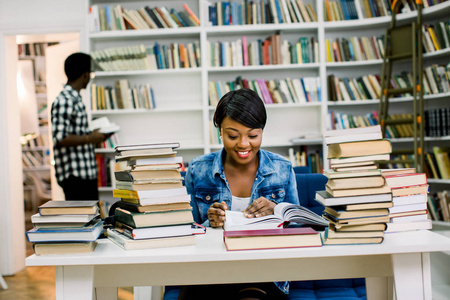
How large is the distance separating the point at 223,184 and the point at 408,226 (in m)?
0.74

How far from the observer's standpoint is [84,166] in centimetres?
295

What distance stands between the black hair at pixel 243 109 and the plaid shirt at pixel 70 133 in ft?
5.00

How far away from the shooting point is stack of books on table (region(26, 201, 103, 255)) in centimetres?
112

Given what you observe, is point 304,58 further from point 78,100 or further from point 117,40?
point 78,100

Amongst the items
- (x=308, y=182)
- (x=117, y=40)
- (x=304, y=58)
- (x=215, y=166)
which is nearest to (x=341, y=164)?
(x=215, y=166)

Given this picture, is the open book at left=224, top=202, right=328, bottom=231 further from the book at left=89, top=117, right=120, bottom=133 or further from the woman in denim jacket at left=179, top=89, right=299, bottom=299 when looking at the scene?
the book at left=89, top=117, right=120, bottom=133

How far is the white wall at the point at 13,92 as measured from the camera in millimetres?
3863

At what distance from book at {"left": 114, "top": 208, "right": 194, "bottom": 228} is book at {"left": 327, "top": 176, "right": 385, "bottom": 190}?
406 millimetres

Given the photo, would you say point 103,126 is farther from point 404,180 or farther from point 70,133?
point 404,180

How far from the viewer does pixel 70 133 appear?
2889 millimetres

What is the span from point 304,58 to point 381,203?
3069 mm

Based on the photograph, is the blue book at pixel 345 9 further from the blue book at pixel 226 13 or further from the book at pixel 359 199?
the book at pixel 359 199

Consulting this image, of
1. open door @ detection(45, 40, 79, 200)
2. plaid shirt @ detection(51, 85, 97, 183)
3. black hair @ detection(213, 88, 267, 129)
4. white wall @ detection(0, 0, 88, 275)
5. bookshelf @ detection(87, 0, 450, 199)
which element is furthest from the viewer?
open door @ detection(45, 40, 79, 200)

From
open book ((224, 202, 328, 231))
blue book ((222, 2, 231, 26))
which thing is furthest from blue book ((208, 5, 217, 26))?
open book ((224, 202, 328, 231))
